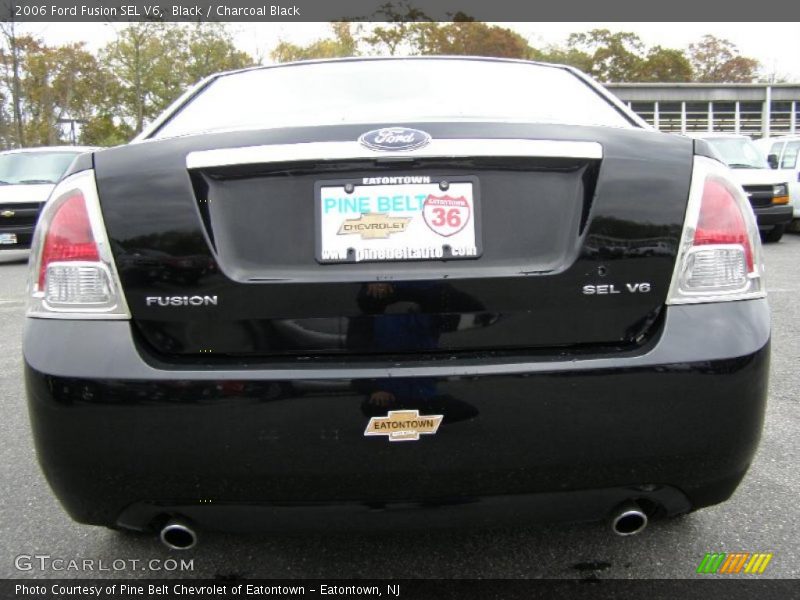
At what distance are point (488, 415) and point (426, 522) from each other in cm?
31

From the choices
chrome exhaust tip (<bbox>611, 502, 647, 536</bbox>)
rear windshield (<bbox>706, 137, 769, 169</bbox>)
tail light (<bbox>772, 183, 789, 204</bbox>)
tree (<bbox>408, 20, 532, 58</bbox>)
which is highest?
tree (<bbox>408, 20, 532, 58</bbox>)

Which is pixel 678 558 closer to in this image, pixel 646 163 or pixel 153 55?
pixel 646 163

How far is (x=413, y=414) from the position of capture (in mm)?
1571

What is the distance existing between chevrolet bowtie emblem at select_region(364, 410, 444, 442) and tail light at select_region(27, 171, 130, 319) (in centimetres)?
62

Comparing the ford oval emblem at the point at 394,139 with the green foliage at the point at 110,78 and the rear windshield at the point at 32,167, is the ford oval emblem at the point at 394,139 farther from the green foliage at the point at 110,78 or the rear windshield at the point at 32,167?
the green foliage at the point at 110,78

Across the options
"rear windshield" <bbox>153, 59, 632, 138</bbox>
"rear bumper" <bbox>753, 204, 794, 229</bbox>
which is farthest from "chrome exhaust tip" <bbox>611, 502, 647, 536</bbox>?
"rear bumper" <bbox>753, 204, 794, 229</bbox>

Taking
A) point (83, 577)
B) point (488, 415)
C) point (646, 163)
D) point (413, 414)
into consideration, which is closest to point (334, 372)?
point (413, 414)

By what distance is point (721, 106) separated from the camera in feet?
133

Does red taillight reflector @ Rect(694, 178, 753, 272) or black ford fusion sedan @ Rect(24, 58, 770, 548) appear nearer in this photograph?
black ford fusion sedan @ Rect(24, 58, 770, 548)

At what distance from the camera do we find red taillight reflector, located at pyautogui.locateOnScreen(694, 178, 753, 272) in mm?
1687

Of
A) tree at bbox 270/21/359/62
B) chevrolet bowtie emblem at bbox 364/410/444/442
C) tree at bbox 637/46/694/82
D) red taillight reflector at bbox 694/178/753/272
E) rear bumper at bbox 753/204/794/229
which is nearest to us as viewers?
chevrolet bowtie emblem at bbox 364/410/444/442

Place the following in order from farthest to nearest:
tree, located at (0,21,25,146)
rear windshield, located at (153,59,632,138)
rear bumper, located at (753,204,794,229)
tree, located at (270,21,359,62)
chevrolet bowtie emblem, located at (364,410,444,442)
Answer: tree, located at (270,21,359,62) → tree, located at (0,21,25,146) → rear bumper, located at (753,204,794,229) → rear windshield, located at (153,59,632,138) → chevrolet bowtie emblem, located at (364,410,444,442)

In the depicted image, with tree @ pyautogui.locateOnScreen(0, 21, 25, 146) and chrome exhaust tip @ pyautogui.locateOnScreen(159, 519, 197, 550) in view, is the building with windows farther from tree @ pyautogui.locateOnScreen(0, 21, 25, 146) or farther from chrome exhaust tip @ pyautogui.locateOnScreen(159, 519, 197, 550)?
chrome exhaust tip @ pyautogui.locateOnScreen(159, 519, 197, 550)

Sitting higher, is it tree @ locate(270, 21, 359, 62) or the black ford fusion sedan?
tree @ locate(270, 21, 359, 62)
